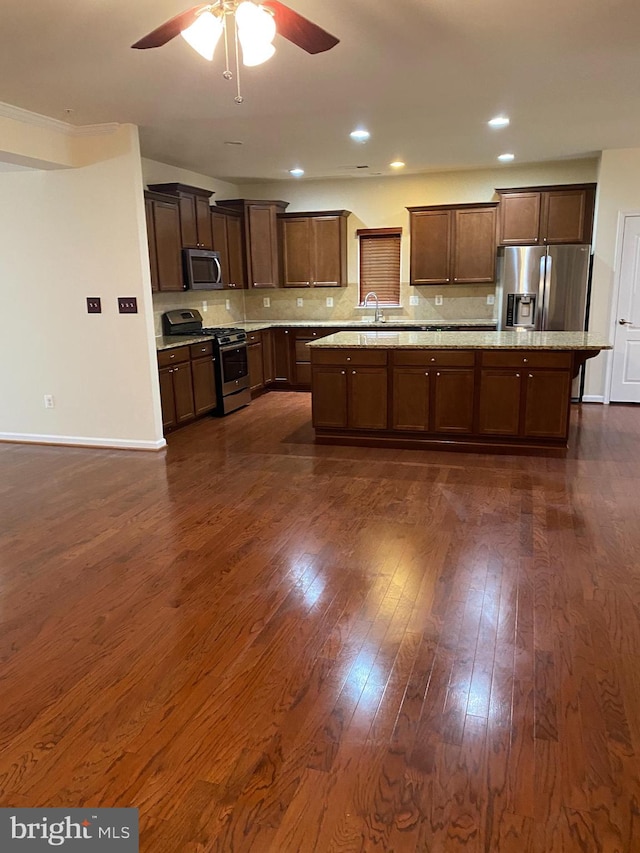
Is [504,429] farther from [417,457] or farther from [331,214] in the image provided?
[331,214]

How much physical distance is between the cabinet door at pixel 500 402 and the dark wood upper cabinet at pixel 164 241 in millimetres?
3213

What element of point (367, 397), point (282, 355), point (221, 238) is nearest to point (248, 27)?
point (367, 397)

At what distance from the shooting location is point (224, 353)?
21.3 feet

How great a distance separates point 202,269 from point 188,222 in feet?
1.68

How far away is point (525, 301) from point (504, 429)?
2323mm

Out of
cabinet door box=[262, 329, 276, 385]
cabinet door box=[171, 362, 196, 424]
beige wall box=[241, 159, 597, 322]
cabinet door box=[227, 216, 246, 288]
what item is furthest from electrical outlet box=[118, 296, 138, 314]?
beige wall box=[241, 159, 597, 322]

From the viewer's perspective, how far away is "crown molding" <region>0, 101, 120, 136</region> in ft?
14.0

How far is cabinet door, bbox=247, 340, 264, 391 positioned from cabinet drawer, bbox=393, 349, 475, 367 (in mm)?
2613

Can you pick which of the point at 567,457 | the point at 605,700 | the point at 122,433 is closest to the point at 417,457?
the point at 567,457

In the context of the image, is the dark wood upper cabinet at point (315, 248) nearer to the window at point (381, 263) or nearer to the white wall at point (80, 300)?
the window at point (381, 263)

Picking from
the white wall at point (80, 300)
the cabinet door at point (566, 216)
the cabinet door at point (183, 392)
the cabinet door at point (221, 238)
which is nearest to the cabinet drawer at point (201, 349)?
the cabinet door at point (183, 392)

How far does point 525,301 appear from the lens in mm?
6695

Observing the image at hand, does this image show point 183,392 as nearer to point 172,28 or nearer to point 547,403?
point 547,403

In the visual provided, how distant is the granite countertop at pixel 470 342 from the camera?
473 centimetres
